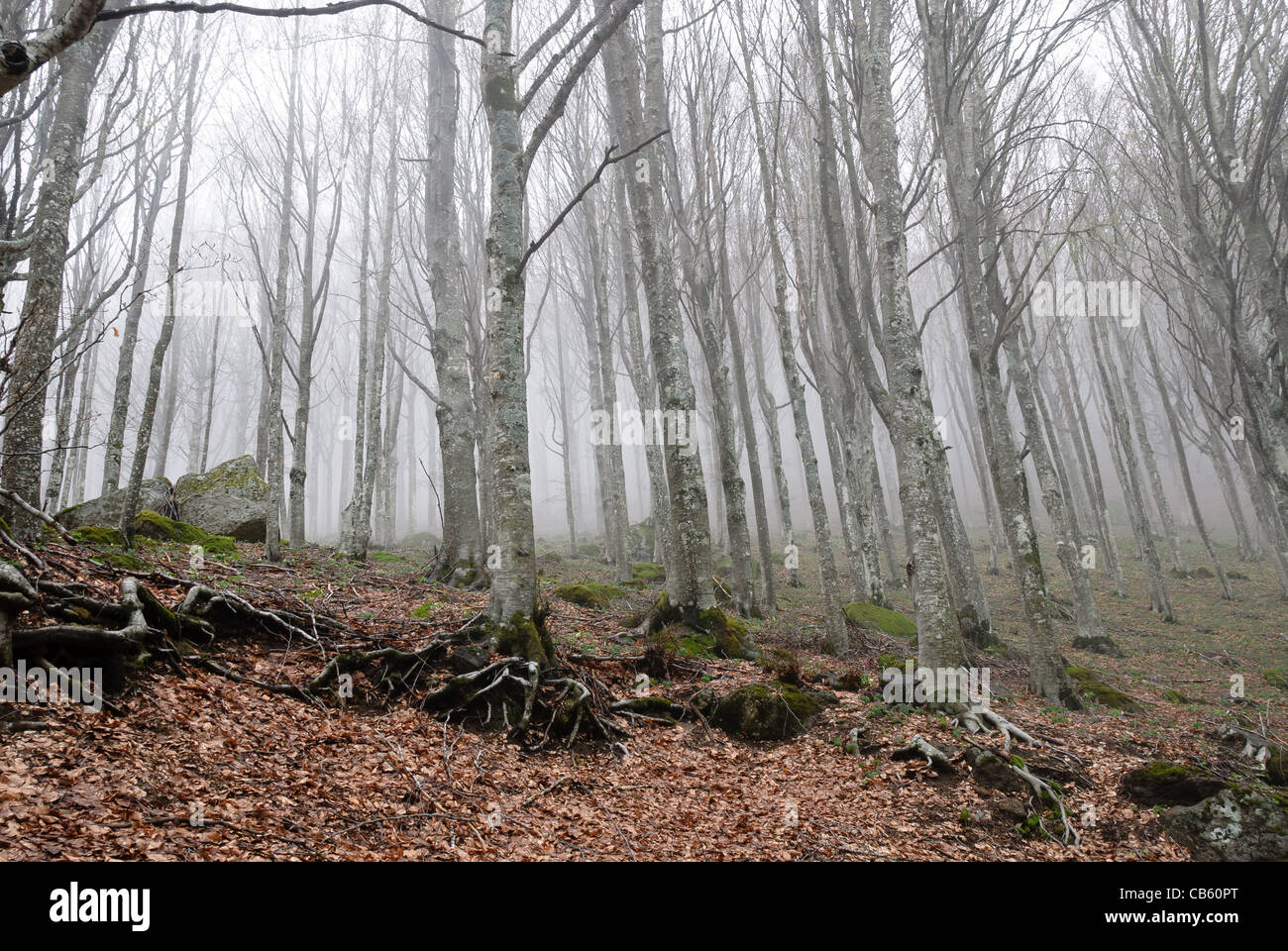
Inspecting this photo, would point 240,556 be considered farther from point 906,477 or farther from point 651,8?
point 651,8

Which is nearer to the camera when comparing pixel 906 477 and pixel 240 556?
pixel 906 477

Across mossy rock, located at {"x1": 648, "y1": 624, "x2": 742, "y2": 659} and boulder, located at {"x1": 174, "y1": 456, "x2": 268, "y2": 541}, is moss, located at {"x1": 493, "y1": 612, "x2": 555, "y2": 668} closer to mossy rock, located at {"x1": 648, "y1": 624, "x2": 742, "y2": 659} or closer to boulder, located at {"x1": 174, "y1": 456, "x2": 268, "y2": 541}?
mossy rock, located at {"x1": 648, "y1": 624, "x2": 742, "y2": 659}

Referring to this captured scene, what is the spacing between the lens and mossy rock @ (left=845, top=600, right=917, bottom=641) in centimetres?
938

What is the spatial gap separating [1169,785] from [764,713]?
263 centimetres

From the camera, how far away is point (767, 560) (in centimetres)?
968

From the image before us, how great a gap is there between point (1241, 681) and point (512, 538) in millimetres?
8702

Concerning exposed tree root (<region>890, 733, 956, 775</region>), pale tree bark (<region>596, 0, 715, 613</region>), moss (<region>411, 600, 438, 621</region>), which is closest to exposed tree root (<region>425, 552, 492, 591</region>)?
moss (<region>411, 600, 438, 621</region>)

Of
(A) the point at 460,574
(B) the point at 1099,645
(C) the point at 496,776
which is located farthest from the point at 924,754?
(B) the point at 1099,645

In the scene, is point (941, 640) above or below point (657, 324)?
below

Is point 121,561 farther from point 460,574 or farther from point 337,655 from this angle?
point 460,574

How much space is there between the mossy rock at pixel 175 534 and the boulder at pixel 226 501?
4.05ft

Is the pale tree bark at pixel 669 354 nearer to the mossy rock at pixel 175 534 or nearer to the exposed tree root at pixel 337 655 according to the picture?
the exposed tree root at pixel 337 655

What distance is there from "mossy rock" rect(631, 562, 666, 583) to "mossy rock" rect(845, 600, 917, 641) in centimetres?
414
